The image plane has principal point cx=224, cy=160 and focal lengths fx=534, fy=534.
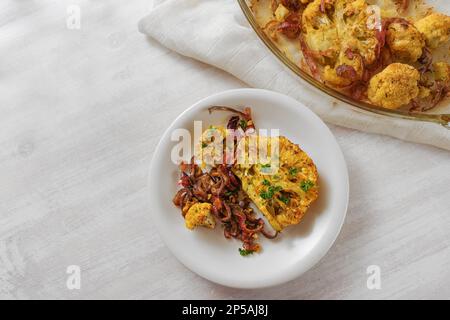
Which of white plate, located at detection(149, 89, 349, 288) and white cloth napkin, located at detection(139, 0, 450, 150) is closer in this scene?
white plate, located at detection(149, 89, 349, 288)

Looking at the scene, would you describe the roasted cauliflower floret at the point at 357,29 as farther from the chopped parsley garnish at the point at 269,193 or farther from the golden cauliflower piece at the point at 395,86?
the chopped parsley garnish at the point at 269,193

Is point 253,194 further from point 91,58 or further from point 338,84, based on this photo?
point 91,58

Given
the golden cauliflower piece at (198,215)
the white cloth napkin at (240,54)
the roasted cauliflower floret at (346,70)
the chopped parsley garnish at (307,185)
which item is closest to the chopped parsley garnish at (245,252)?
the golden cauliflower piece at (198,215)

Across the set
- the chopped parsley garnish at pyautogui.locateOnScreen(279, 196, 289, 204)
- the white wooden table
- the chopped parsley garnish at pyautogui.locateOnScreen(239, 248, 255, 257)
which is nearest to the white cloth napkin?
the white wooden table

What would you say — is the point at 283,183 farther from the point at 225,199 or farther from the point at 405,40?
→ the point at 405,40

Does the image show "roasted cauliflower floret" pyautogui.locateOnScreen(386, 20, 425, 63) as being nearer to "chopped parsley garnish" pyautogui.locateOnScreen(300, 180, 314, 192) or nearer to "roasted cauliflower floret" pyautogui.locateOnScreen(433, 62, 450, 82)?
"roasted cauliflower floret" pyautogui.locateOnScreen(433, 62, 450, 82)

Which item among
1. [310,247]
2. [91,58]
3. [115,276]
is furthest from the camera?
[91,58]

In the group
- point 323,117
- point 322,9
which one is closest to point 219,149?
point 323,117
